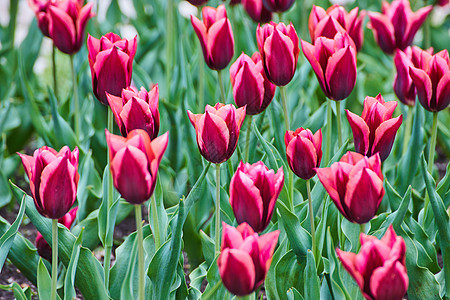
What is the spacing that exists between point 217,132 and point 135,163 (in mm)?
244

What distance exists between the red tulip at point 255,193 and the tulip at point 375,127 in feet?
0.81

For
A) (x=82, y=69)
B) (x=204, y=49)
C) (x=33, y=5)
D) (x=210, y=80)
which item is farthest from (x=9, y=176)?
(x=204, y=49)

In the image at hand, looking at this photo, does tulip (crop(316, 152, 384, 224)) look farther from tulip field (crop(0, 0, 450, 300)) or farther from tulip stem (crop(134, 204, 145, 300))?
tulip stem (crop(134, 204, 145, 300))

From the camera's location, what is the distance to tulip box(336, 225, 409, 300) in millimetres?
890

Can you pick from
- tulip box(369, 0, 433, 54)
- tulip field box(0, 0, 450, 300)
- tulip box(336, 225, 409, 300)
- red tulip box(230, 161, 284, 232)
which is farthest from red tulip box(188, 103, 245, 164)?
tulip box(369, 0, 433, 54)

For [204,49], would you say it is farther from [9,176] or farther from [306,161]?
[9,176]

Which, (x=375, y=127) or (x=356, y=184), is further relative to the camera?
(x=375, y=127)

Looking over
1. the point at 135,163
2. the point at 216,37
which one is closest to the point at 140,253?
the point at 135,163

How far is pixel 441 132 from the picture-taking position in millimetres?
2432

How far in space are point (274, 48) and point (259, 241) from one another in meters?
0.61

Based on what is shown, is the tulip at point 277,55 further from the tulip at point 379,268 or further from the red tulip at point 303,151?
the tulip at point 379,268

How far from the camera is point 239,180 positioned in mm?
1054

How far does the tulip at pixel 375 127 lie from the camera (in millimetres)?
1226

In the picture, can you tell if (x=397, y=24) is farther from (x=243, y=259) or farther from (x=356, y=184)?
(x=243, y=259)
